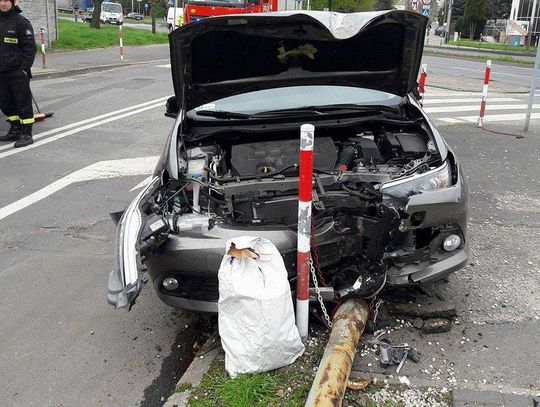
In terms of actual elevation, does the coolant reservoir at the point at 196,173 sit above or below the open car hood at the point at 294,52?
below

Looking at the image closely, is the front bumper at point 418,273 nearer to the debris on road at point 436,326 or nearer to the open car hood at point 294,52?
the debris on road at point 436,326

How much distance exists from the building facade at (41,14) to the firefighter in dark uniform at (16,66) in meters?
14.0

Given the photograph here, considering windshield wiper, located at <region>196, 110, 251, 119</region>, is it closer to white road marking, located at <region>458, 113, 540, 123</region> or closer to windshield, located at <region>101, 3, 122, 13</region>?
white road marking, located at <region>458, 113, 540, 123</region>

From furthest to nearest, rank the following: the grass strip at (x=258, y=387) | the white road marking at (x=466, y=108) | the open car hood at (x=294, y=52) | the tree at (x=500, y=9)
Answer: the tree at (x=500, y=9) < the white road marking at (x=466, y=108) < the open car hood at (x=294, y=52) < the grass strip at (x=258, y=387)

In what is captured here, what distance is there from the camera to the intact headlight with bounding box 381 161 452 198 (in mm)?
3324

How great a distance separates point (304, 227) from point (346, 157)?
1371 millimetres

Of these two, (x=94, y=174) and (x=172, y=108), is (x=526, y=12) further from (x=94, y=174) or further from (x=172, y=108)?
(x=172, y=108)

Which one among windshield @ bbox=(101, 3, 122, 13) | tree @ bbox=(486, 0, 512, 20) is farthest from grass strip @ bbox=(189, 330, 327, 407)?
tree @ bbox=(486, 0, 512, 20)

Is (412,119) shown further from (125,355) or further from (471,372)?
(125,355)

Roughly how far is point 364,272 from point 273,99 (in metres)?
2.05

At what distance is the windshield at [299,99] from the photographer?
4.79m

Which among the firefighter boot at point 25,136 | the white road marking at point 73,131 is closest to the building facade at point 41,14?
the white road marking at point 73,131

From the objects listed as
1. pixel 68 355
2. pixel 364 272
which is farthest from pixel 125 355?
pixel 364 272

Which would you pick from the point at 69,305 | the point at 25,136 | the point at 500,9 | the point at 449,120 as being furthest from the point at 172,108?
the point at 500,9
